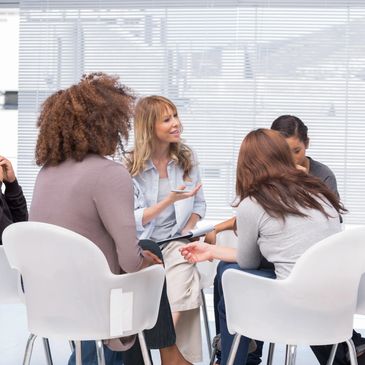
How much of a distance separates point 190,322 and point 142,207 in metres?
0.58

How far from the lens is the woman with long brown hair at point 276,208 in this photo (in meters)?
2.86

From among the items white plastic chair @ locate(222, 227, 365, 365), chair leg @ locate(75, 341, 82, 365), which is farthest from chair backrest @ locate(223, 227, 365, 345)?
chair leg @ locate(75, 341, 82, 365)

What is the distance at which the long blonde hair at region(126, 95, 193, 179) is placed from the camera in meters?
3.90

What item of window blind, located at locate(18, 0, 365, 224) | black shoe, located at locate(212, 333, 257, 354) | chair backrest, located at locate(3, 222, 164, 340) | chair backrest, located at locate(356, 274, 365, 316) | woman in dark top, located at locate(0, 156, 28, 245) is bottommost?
black shoe, located at locate(212, 333, 257, 354)

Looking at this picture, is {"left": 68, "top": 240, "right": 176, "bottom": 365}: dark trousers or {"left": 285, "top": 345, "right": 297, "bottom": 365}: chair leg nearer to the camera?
{"left": 285, "top": 345, "right": 297, "bottom": 365}: chair leg

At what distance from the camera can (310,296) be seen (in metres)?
2.68

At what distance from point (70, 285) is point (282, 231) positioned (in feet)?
2.54

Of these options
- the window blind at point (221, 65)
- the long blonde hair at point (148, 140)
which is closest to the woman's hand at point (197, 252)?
the long blonde hair at point (148, 140)

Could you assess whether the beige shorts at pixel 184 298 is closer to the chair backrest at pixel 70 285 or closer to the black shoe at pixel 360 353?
the black shoe at pixel 360 353

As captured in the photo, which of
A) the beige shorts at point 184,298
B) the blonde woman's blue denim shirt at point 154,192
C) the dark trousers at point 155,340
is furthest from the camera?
the blonde woman's blue denim shirt at point 154,192

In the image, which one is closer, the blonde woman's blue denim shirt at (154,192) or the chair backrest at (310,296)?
the chair backrest at (310,296)

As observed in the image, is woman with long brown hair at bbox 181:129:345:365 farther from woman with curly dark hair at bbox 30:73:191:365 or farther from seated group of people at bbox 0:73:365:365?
woman with curly dark hair at bbox 30:73:191:365

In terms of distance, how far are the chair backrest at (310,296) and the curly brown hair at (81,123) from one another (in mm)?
627

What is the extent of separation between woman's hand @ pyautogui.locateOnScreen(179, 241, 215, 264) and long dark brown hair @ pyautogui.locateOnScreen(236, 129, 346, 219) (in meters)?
0.29
